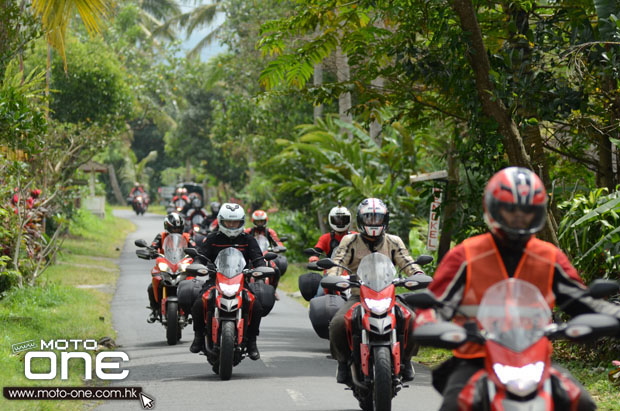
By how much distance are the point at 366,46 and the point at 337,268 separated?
19.7 feet

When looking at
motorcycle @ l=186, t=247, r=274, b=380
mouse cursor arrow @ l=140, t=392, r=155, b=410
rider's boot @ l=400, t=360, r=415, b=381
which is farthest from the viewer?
motorcycle @ l=186, t=247, r=274, b=380

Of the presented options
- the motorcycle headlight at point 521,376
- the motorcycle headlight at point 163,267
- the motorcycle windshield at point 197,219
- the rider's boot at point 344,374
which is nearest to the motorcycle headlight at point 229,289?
the rider's boot at point 344,374

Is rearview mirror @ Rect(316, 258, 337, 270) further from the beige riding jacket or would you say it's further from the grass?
the grass

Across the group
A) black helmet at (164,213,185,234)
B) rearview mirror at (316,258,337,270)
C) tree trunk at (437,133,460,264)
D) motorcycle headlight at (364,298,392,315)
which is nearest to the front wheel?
motorcycle headlight at (364,298,392,315)

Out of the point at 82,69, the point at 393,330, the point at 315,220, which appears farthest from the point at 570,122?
the point at 82,69

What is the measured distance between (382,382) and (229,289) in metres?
3.01

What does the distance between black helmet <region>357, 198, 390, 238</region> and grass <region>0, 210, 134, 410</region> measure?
326 cm

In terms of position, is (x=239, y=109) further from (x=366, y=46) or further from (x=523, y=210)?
(x=523, y=210)

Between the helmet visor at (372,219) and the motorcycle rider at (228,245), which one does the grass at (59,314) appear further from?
the helmet visor at (372,219)

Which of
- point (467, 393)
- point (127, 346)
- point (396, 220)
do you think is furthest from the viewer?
point (396, 220)

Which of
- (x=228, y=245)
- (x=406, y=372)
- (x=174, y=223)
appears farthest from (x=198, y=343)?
(x=174, y=223)

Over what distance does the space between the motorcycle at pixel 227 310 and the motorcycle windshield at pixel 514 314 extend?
219 inches

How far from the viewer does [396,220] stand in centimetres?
2259

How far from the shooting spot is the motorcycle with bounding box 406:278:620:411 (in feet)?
14.9
